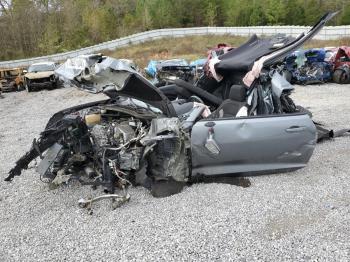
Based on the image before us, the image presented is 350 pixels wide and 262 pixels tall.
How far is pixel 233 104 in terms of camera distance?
5.46 m

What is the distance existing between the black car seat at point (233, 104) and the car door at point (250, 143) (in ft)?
1.50

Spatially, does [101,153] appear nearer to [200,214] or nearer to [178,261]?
[200,214]

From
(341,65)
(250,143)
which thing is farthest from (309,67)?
(250,143)

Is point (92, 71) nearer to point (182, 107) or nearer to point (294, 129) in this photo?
point (182, 107)

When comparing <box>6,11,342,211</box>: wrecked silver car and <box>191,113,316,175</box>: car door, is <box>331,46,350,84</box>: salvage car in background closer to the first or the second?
<box>6,11,342,211</box>: wrecked silver car

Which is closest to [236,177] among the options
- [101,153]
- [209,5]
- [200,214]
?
[200,214]

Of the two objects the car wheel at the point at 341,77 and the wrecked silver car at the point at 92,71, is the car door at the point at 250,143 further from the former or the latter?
the car wheel at the point at 341,77

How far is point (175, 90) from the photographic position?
6293 millimetres

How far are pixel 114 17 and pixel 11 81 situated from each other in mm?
27210

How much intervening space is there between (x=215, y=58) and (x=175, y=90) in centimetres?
93

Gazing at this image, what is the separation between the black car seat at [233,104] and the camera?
533 cm

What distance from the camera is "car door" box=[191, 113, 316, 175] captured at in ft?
15.7

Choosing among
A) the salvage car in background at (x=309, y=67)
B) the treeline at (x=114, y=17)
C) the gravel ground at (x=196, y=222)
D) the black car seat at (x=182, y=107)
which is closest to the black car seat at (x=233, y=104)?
the black car seat at (x=182, y=107)

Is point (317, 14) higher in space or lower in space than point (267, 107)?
lower
